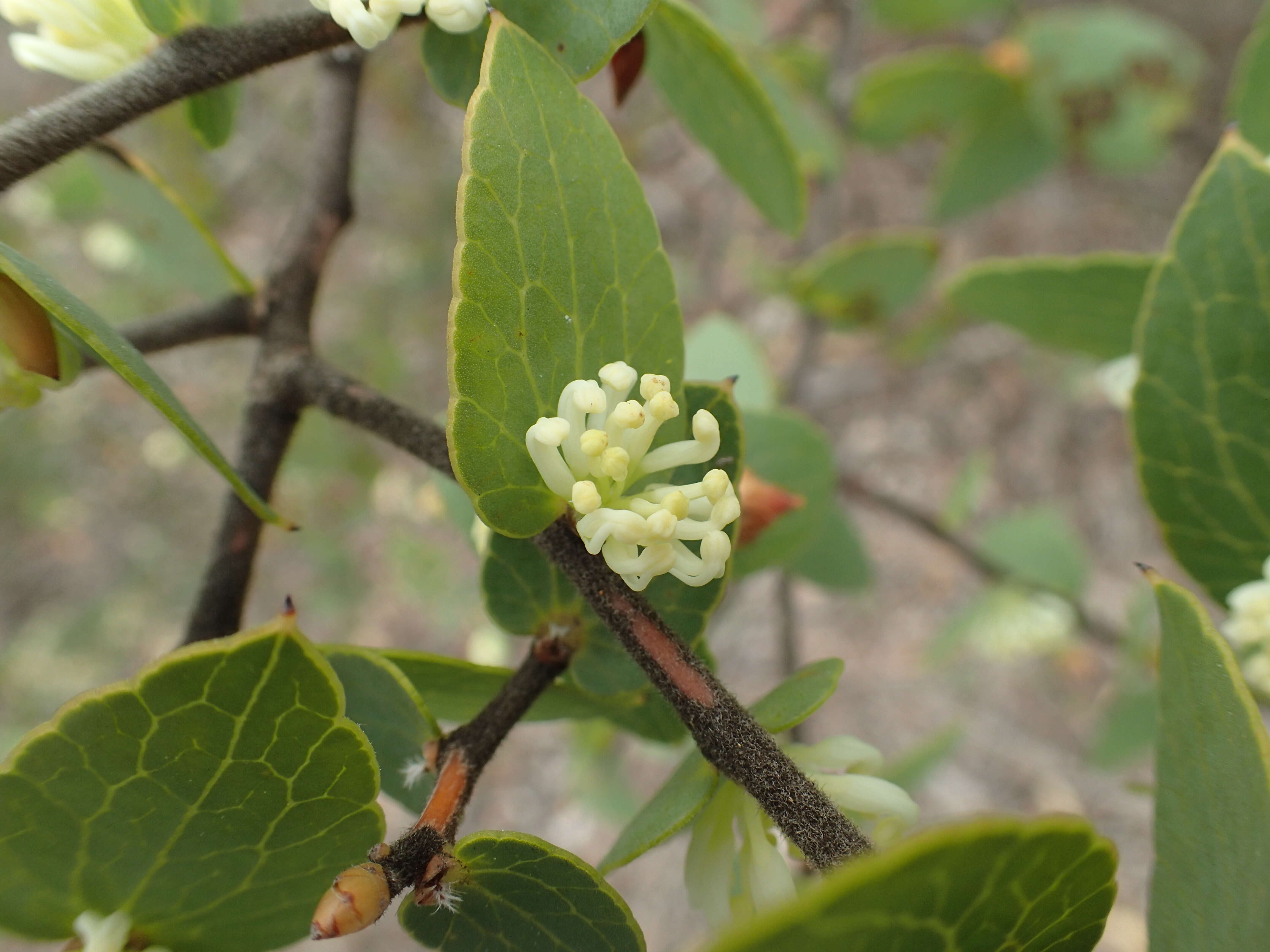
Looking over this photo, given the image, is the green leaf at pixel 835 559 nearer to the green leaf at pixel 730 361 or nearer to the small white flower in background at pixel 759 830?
the green leaf at pixel 730 361

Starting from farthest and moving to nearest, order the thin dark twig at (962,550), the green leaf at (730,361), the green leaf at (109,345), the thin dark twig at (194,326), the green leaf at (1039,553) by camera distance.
→ the green leaf at (1039,553), the thin dark twig at (962,550), the green leaf at (730,361), the thin dark twig at (194,326), the green leaf at (109,345)

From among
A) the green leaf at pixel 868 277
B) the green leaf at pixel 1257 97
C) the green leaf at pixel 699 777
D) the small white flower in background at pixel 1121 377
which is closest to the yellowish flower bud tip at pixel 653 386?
the green leaf at pixel 699 777

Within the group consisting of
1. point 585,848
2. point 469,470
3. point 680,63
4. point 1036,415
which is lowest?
point 585,848

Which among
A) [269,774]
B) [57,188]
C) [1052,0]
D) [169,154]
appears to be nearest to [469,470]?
[269,774]

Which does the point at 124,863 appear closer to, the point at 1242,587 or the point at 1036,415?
the point at 1242,587

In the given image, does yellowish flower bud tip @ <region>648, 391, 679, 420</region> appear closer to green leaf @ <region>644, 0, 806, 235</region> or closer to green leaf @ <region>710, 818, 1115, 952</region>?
green leaf @ <region>710, 818, 1115, 952</region>

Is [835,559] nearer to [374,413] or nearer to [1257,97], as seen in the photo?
[1257,97]
